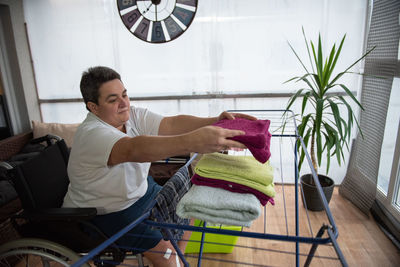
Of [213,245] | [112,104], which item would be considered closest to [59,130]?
[112,104]

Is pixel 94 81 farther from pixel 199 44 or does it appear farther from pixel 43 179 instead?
pixel 199 44

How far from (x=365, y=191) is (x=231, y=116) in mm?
1668

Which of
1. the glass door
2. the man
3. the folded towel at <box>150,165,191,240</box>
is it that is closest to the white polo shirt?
the man

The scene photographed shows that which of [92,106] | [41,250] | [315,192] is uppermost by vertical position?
[92,106]

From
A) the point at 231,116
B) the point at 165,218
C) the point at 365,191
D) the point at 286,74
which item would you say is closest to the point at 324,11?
the point at 286,74

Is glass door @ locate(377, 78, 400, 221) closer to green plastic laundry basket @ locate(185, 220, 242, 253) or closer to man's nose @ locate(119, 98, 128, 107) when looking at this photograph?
green plastic laundry basket @ locate(185, 220, 242, 253)

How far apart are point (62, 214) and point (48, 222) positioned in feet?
0.39

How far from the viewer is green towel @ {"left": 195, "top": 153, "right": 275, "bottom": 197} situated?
0.80 m

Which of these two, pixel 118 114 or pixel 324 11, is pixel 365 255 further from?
pixel 324 11

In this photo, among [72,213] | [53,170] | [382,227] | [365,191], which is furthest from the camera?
[365,191]

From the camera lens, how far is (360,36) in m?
2.24

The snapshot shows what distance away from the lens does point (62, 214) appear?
103cm

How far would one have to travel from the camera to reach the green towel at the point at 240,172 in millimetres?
803

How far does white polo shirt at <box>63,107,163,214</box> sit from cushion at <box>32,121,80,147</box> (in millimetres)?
1481
